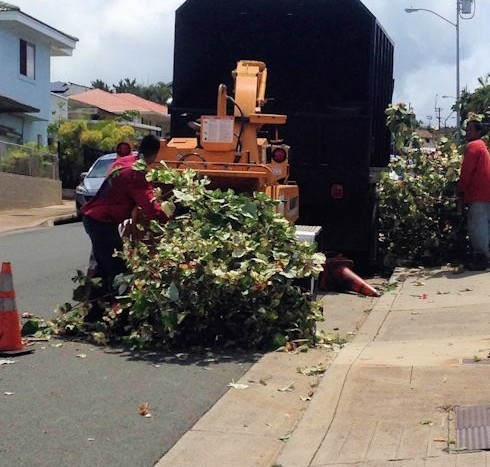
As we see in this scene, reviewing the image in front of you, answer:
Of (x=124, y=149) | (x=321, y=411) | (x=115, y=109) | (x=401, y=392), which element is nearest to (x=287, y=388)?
(x=321, y=411)

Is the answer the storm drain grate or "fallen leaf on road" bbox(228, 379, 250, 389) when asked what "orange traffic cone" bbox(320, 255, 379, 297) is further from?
the storm drain grate

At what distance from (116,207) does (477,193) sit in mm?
5825

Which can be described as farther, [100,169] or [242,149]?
[100,169]

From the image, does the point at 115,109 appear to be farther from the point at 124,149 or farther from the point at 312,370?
the point at 312,370

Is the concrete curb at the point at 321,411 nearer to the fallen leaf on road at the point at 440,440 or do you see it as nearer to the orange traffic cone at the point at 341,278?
the fallen leaf on road at the point at 440,440

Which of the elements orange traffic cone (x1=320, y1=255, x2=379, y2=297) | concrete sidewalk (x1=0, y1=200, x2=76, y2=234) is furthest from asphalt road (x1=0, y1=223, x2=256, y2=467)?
concrete sidewalk (x1=0, y1=200, x2=76, y2=234)

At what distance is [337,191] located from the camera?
13.0 metres

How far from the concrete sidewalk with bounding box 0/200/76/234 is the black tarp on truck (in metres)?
10.1

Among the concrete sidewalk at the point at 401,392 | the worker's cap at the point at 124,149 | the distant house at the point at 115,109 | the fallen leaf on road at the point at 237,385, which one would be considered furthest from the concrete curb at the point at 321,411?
the distant house at the point at 115,109

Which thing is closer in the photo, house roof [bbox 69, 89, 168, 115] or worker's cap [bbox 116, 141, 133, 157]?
worker's cap [bbox 116, 141, 133, 157]

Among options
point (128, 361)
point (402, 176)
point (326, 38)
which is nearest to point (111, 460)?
point (128, 361)

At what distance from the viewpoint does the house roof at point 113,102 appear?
6319cm

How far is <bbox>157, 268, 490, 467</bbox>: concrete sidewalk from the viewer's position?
17.4ft

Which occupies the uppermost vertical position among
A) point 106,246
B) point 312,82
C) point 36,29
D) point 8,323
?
point 36,29
